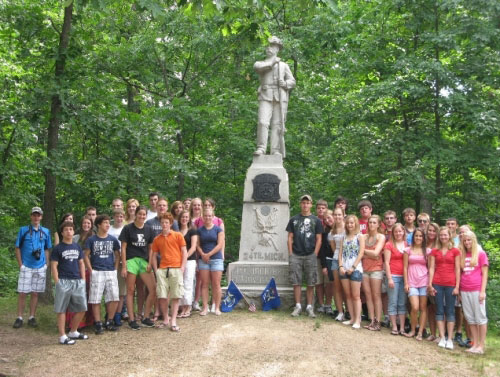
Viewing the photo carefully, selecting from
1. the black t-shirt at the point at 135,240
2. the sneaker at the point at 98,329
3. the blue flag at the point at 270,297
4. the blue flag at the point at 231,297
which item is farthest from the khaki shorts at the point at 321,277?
the sneaker at the point at 98,329

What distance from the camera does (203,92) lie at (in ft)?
54.2

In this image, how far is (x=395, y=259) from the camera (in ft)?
24.3

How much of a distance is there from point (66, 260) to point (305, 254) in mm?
3436

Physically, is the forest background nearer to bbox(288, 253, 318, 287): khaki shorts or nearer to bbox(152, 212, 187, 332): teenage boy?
bbox(152, 212, 187, 332): teenage boy

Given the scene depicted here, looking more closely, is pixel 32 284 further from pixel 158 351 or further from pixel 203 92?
pixel 203 92

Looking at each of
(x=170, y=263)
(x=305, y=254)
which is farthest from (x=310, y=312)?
(x=170, y=263)

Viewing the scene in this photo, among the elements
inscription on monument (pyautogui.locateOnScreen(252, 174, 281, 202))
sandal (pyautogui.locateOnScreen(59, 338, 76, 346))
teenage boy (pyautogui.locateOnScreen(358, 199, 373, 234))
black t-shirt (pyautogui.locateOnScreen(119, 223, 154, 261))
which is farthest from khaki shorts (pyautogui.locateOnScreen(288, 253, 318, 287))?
sandal (pyautogui.locateOnScreen(59, 338, 76, 346))

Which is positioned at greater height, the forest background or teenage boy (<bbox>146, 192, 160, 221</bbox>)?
the forest background

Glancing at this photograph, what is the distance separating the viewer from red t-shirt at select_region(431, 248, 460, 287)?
23.0 feet

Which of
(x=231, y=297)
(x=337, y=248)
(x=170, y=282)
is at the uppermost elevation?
(x=337, y=248)

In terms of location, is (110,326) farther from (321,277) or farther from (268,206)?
(268,206)

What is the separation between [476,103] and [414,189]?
2230 mm

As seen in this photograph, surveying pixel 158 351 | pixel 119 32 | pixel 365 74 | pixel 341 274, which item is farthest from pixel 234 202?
pixel 158 351

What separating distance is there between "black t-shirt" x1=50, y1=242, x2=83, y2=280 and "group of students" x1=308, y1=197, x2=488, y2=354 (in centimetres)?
353
